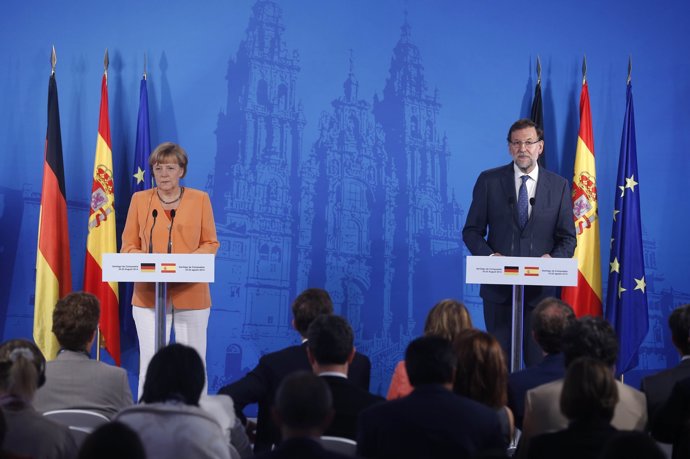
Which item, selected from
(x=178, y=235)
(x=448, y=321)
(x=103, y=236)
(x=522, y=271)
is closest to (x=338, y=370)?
(x=448, y=321)

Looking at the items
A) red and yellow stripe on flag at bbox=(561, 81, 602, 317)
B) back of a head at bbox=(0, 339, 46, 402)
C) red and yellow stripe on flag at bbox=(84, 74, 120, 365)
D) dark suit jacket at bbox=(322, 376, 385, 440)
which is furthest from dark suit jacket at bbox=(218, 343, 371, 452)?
red and yellow stripe on flag at bbox=(561, 81, 602, 317)

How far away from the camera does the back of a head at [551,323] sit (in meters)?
3.86

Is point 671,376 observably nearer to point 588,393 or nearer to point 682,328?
point 682,328

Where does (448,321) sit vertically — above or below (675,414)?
above

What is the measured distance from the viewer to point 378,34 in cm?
740

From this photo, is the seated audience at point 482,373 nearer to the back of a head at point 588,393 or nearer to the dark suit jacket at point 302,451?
the back of a head at point 588,393

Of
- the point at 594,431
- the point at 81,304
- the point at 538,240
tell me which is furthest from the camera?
the point at 538,240

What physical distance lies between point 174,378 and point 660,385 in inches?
76.9

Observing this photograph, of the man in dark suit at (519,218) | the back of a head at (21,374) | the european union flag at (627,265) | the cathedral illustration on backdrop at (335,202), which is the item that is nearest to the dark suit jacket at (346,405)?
the back of a head at (21,374)

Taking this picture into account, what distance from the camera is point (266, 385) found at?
148 inches

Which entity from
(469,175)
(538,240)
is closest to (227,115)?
(469,175)

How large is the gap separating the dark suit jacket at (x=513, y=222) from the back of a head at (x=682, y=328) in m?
1.68

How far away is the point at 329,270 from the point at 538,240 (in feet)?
7.31

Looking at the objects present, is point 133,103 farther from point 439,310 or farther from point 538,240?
point 439,310
